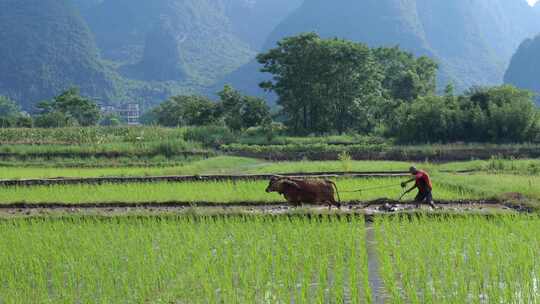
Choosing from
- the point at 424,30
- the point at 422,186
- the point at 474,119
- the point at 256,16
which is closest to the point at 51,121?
the point at 474,119

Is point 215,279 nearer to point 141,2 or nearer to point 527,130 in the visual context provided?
point 527,130

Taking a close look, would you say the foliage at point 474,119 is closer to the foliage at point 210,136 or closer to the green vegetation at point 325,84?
the green vegetation at point 325,84

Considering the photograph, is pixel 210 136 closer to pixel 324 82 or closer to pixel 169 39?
pixel 324 82

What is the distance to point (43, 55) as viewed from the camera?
116 metres

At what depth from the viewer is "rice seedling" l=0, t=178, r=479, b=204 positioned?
1403 cm

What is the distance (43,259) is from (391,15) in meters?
135

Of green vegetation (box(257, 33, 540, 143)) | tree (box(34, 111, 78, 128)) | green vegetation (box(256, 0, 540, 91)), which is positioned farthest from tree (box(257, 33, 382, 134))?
green vegetation (box(256, 0, 540, 91))

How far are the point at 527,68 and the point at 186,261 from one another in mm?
106251

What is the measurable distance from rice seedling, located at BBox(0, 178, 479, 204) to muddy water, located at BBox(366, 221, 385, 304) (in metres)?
3.45

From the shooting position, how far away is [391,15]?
447 ft

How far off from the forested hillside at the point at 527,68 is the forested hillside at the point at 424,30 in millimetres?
10785

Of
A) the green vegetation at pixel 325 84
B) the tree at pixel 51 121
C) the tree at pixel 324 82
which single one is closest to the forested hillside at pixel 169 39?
the tree at pixel 51 121

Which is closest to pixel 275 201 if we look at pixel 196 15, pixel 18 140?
pixel 18 140

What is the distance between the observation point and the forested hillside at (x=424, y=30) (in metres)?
129
